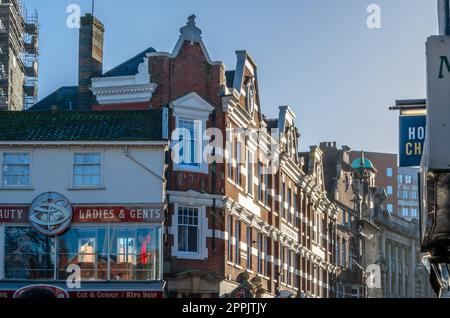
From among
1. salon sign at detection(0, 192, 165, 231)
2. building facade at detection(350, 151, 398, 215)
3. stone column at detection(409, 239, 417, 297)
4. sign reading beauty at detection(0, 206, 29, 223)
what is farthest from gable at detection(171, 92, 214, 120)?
building facade at detection(350, 151, 398, 215)

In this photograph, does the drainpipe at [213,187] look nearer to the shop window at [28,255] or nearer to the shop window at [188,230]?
the shop window at [188,230]

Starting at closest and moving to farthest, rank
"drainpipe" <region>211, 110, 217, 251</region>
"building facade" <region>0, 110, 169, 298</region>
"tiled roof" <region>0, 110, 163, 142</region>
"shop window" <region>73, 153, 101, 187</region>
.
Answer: "building facade" <region>0, 110, 169, 298</region>
"shop window" <region>73, 153, 101, 187</region>
"tiled roof" <region>0, 110, 163, 142</region>
"drainpipe" <region>211, 110, 217, 251</region>

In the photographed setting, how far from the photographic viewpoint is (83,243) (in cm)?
4009

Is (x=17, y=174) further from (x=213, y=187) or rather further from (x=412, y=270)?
(x=412, y=270)

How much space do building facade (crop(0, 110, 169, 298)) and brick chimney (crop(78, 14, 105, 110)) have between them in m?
5.70

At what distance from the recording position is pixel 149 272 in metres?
39.7

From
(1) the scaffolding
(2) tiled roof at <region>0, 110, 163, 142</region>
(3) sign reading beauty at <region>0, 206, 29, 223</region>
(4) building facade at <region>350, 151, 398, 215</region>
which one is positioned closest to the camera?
(3) sign reading beauty at <region>0, 206, 29, 223</region>

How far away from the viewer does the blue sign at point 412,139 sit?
1884cm

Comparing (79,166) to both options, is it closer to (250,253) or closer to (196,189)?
(196,189)

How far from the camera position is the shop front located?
39.5 meters

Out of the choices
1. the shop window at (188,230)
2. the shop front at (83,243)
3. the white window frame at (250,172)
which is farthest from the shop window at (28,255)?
the white window frame at (250,172)

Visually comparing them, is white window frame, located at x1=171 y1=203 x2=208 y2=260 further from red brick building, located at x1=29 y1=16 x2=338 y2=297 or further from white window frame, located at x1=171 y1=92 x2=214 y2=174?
white window frame, located at x1=171 y1=92 x2=214 y2=174
